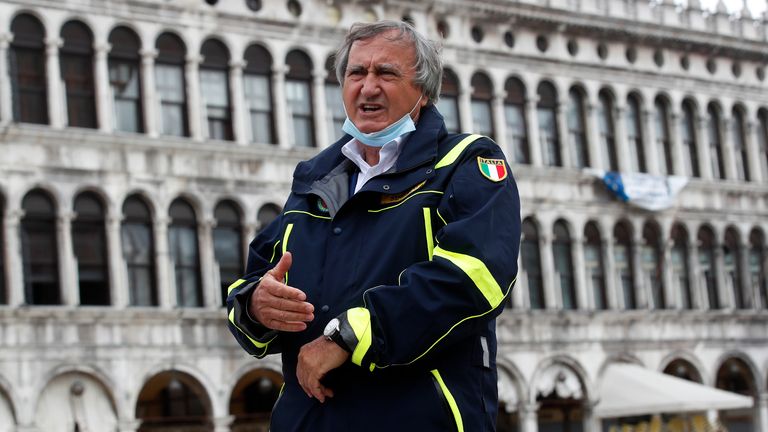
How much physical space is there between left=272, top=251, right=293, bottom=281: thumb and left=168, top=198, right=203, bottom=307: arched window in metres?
19.6

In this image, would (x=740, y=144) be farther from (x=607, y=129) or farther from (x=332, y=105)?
(x=332, y=105)

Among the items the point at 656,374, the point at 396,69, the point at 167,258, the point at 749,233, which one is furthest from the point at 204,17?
the point at 396,69

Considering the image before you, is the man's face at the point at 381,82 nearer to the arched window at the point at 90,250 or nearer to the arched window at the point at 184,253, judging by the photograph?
the arched window at the point at 90,250

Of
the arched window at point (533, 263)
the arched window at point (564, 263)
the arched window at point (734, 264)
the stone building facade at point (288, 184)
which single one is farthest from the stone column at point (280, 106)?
the arched window at point (734, 264)

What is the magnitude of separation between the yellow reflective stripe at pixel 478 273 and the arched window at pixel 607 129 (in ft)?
86.6

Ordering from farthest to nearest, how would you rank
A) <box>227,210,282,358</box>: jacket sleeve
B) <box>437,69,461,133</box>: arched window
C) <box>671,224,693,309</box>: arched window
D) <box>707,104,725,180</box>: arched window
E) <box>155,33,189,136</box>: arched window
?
<box>707,104,725,180</box>: arched window, <box>671,224,693,309</box>: arched window, <box>437,69,461,133</box>: arched window, <box>155,33,189,136</box>: arched window, <box>227,210,282,358</box>: jacket sleeve

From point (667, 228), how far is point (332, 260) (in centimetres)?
2697

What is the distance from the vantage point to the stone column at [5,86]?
70.2 ft

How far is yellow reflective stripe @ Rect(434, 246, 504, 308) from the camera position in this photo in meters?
3.36

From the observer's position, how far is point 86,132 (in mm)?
21984

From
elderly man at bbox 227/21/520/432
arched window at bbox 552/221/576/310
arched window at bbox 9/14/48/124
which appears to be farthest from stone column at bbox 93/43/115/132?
elderly man at bbox 227/21/520/432

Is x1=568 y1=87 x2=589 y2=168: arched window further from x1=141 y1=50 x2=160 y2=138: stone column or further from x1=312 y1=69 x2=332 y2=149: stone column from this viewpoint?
x1=141 y1=50 x2=160 y2=138: stone column

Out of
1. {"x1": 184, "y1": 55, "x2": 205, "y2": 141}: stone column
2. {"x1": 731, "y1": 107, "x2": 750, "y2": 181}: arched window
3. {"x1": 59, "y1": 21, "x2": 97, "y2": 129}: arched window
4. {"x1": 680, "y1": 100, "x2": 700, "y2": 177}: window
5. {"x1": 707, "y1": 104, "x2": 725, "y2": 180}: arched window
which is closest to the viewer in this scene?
{"x1": 59, "y1": 21, "x2": 97, "y2": 129}: arched window

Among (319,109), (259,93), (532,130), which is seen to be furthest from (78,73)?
(532,130)
